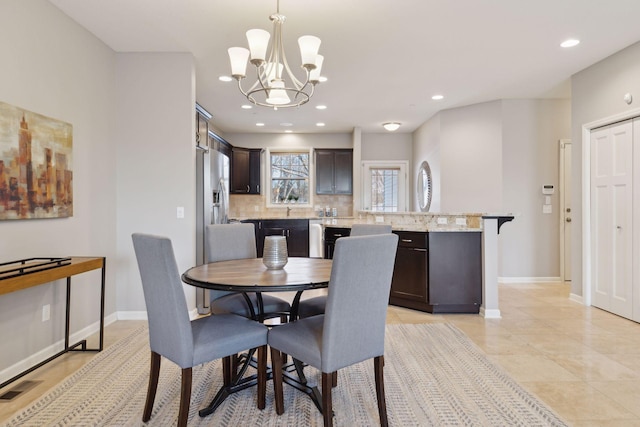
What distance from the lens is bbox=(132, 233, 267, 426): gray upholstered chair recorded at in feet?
5.55

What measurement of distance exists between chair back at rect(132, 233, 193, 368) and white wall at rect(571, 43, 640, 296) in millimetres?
4300

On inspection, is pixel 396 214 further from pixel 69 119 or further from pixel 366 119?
pixel 69 119

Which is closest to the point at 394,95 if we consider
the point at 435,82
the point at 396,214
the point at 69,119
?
the point at 435,82

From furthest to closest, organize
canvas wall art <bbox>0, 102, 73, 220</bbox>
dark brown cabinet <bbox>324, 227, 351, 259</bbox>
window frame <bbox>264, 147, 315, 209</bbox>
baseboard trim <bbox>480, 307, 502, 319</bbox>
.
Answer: window frame <bbox>264, 147, 315, 209</bbox>
dark brown cabinet <bbox>324, 227, 351, 259</bbox>
baseboard trim <bbox>480, 307, 502, 319</bbox>
canvas wall art <bbox>0, 102, 73, 220</bbox>

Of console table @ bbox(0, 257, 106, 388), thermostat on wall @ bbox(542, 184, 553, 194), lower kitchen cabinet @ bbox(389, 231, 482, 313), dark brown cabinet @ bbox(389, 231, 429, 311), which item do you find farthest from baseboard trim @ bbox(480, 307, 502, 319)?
console table @ bbox(0, 257, 106, 388)

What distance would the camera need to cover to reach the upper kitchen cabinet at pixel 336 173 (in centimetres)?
741

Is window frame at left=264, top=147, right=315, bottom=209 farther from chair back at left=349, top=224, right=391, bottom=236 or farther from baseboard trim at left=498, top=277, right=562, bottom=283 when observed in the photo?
chair back at left=349, top=224, right=391, bottom=236

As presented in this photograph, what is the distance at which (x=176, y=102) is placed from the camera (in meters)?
3.66

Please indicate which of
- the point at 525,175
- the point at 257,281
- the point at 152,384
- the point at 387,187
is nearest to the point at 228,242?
the point at 257,281

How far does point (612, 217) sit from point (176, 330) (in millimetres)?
4353

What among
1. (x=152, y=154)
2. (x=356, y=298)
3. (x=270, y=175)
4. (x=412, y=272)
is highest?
(x=270, y=175)

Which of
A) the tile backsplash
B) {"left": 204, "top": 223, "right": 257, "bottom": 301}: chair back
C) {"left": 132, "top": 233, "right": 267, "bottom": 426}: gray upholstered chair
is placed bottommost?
{"left": 132, "top": 233, "right": 267, "bottom": 426}: gray upholstered chair

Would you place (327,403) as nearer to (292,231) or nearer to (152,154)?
(152,154)

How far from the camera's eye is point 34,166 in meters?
2.58
